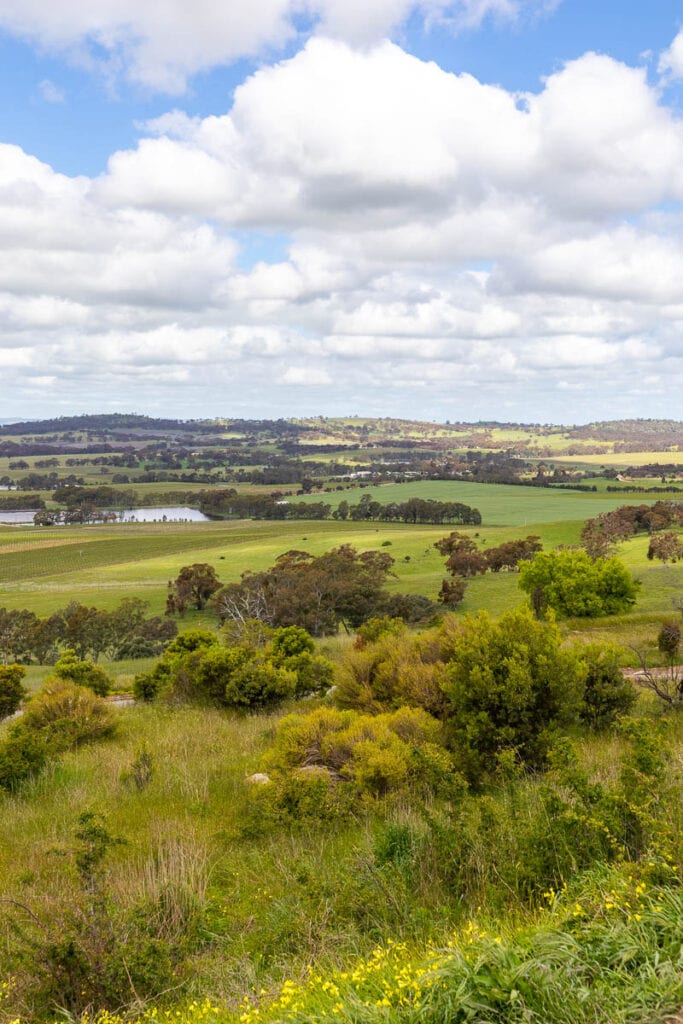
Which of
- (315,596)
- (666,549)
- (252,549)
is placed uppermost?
(666,549)

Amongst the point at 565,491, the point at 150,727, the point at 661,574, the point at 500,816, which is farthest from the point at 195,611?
the point at 565,491

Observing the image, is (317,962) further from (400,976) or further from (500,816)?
(500,816)

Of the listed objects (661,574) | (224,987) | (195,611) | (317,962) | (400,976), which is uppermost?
(400,976)

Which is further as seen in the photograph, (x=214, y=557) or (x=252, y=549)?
(x=252, y=549)

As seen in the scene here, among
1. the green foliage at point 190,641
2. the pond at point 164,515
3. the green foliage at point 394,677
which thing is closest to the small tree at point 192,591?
the green foliage at point 190,641

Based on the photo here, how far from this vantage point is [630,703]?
11.0m

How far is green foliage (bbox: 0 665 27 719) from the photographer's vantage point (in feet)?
58.3

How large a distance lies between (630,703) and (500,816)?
23.0ft

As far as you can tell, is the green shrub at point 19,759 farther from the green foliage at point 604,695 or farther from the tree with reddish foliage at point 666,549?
the tree with reddish foliage at point 666,549

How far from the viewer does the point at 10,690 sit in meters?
17.9

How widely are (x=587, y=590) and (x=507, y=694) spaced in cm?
3033

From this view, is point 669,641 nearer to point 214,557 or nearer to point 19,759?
point 19,759

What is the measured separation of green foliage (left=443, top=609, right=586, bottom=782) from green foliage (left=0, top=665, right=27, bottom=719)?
1410 centimetres

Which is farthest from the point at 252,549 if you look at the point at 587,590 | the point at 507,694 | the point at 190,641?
the point at 507,694
